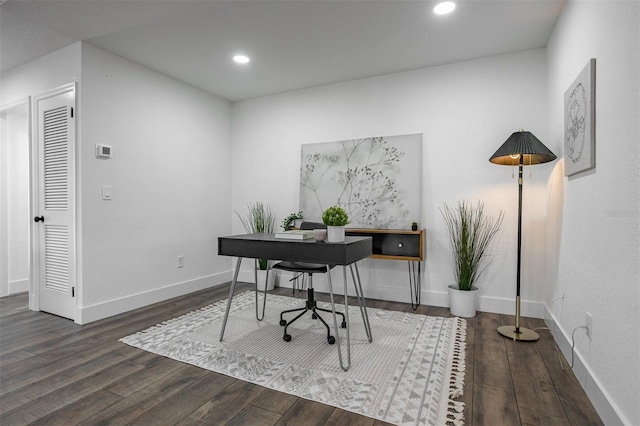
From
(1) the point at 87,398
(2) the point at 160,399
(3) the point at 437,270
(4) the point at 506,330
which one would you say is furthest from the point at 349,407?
(3) the point at 437,270

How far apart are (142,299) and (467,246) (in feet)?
11.0

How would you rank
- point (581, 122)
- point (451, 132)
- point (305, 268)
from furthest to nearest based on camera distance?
point (451, 132) → point (305, 268) → point (581, 122)

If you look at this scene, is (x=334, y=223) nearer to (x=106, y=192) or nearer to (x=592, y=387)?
(x=592, y=387)

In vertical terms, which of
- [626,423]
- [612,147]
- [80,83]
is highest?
[80,83]

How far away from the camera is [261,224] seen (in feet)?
13.9

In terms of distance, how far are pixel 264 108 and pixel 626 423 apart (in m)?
4.34

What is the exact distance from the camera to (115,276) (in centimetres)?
323

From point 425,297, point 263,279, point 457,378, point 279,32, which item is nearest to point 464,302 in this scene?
point 425,297

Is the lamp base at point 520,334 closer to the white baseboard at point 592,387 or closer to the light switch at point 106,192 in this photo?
the white baseboard at point 592,387

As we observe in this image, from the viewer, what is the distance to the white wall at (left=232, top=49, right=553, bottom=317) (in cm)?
314

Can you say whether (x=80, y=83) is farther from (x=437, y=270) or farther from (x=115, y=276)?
(x=437, y=270)

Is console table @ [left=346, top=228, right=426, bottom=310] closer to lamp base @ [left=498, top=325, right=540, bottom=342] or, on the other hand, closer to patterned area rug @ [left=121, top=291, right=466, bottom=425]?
patterned area rug @ [left=121, top=291, right=466, bottom=425]

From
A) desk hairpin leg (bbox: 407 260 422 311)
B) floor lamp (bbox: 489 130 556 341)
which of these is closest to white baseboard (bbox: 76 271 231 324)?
desk hairpin leg (bbox: 407 260 422 311)

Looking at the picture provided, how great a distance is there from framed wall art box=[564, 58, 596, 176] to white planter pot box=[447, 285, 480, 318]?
134 centimetres
